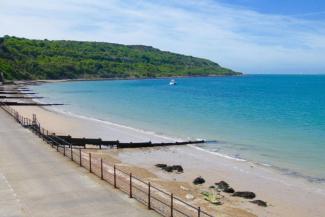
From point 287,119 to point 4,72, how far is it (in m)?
129

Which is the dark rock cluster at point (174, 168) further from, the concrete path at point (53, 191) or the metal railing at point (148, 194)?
the concrete path at point (53, 191)

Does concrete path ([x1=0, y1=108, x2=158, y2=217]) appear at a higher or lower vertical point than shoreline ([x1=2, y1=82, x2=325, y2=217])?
higher

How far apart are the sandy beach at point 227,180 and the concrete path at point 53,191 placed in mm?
4664

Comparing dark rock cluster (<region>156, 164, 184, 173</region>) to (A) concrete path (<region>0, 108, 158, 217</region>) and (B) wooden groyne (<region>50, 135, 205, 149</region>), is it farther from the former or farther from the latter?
(B) wooden groyne (<region>50, 135, 205, 149</region>)

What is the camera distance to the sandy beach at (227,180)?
72.3ft

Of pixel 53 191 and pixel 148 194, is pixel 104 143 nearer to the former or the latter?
pixel 53 191

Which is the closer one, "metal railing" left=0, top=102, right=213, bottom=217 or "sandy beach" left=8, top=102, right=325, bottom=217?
"metal railing" left=0, top=102, right=213, bottom=217

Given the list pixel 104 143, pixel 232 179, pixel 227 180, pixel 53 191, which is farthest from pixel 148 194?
pixel 104 143

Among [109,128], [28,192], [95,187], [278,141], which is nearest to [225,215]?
[95,187]

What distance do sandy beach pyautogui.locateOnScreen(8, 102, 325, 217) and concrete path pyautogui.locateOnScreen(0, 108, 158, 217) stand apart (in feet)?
15.3

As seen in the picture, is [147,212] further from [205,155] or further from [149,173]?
[205,155]

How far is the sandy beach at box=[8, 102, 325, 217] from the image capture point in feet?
72.3

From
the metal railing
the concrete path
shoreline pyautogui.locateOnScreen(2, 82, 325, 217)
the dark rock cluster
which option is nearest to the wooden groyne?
shoreline pyautogui.locateOnScreen(2, 82, 325, 217)

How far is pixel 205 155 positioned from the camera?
36.0m
